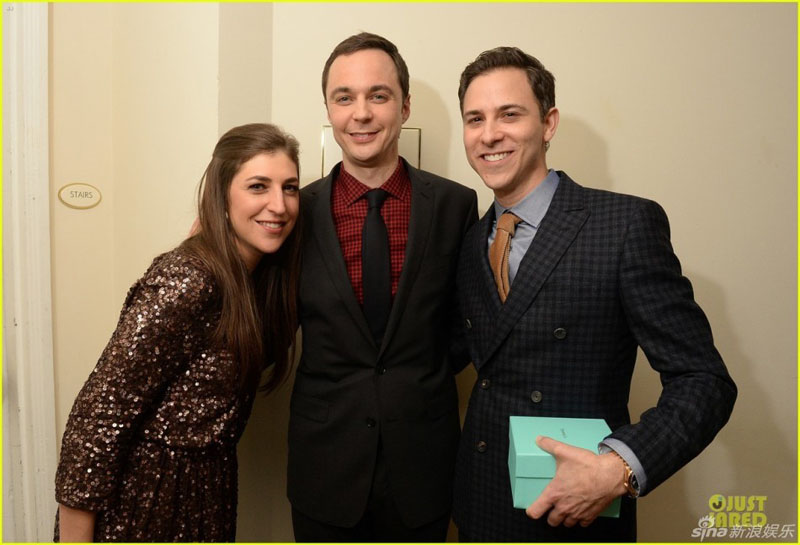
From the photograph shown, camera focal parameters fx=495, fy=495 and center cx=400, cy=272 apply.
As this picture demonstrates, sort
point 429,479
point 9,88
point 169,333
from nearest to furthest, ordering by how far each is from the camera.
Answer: point 169,333, point 429,479, point 9,88

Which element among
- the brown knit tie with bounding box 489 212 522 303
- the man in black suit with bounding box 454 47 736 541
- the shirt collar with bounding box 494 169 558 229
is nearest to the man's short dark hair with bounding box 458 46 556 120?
the man in black suit with bounding box 454 47 736 541

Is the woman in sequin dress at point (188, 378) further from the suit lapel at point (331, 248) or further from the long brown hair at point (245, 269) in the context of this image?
the suit lapel at point (331, 248)

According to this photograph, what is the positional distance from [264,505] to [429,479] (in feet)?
3.09

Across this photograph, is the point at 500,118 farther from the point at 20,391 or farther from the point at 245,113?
the point at 20,391

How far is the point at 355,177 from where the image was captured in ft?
5.36

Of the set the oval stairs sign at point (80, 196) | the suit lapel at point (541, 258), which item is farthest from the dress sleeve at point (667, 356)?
the oval stairs sign at point (80, 196)

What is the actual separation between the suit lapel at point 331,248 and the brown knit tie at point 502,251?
41 cm

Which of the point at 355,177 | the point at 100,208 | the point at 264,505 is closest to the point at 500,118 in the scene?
the point at 355,177

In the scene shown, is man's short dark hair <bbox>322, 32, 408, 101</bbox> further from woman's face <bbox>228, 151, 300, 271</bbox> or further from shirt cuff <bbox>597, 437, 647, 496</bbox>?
shirt cuff <bbox>597, 437, 647, 496</bbox>

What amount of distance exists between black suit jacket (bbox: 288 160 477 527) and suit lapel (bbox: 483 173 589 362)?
31 cm

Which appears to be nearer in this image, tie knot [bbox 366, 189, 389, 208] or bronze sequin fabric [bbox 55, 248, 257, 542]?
bronze sequin fabric [bbox 55, 248, 257, 542]

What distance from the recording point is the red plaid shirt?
1.54 meters

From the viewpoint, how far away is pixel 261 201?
1.40 metres

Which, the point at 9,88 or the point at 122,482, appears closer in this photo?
the point at 122,482
